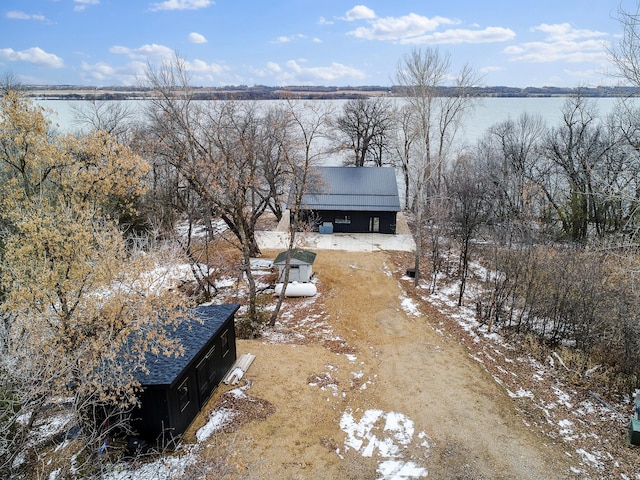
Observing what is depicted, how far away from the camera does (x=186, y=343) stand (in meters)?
11.4

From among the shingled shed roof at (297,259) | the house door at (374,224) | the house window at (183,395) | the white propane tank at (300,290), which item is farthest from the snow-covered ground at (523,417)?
the house door at (374,224)

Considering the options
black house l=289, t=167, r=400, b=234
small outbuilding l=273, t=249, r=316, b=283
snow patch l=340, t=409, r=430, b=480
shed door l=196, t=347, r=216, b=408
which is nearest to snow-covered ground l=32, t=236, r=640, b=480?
snow patch l=340, t=409, r=430, b=480

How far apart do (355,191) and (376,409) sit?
2025cm

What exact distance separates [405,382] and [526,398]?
3.65m

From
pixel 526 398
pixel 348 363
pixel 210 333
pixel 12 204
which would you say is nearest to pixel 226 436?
pixel 210 333

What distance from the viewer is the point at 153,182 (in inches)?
1070

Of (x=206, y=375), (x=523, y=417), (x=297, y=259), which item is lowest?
(x=523, y=417)

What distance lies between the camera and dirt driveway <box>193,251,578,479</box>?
993 centimetres

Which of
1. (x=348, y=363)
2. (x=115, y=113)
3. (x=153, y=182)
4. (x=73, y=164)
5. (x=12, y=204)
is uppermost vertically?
(x=115, y=113)

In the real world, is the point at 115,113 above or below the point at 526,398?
above

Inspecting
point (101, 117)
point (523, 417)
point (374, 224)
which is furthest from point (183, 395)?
point (101, 117)

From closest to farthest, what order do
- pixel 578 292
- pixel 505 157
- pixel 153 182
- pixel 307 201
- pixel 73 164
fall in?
pixel 73 164, pixel 578 292, pixel 153 182, pixel 307 201, pixel 505 157

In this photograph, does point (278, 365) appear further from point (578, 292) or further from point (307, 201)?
point (307, 201)

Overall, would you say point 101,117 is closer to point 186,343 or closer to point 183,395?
point 186,343
